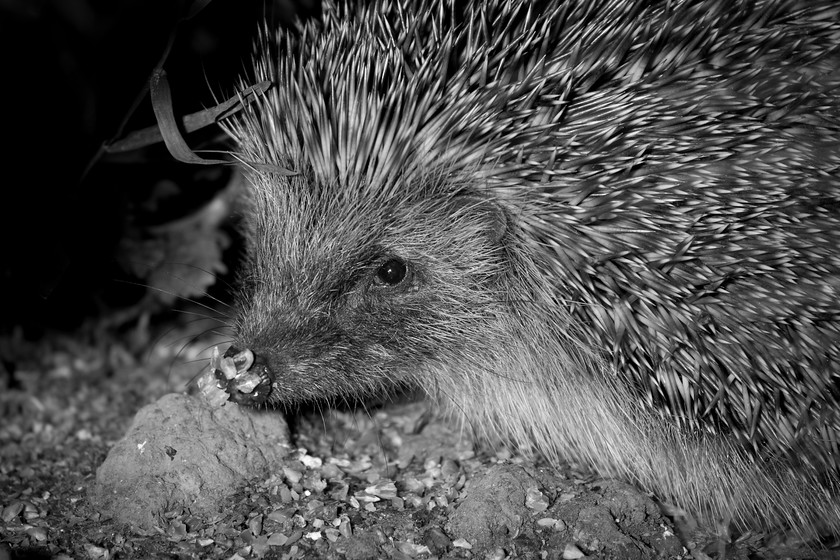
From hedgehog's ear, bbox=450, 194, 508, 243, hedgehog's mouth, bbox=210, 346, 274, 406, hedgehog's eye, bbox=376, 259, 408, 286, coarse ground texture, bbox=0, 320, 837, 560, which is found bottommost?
coarse ground texture, bbox=0, 320, 837, 560

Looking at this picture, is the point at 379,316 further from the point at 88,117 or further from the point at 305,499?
the point at 88,117

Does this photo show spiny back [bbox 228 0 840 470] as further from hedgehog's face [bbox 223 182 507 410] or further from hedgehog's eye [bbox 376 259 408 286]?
hedgehog's eye [bbox 376 259 408 286]

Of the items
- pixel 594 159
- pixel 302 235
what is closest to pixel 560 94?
pixel 594 159

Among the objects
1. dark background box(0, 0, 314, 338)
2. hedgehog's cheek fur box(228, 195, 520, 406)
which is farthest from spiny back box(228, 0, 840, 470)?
dark background box(0, 0, 314, 338)

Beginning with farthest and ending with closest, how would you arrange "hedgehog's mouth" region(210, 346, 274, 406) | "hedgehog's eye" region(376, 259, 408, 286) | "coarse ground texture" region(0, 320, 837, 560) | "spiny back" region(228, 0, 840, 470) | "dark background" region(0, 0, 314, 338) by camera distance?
"dark background" region(0, 0, 314, 338) → "hedgehog's eye" region(376, 259, 408, 286) → "hedgehog's mouth" region(210, 346, 274, 406) → "coarse ground texture" region(0, 320, 837, 560) → "spiny back" region(228, 0, 840, 470)

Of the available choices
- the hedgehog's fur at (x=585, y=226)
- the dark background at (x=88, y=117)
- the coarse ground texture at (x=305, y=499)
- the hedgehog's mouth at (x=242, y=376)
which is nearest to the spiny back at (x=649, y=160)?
the hedgehog's fur at (x=585, y=226)

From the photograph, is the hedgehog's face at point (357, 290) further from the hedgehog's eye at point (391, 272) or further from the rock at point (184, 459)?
the rock at point (184, 459)
